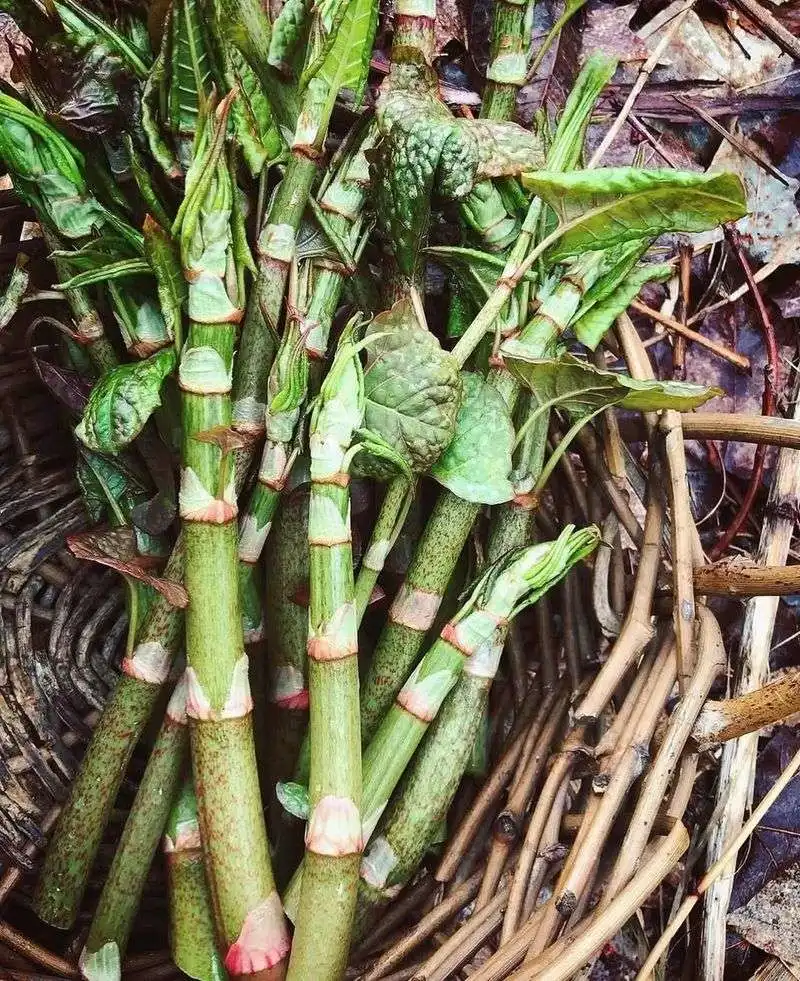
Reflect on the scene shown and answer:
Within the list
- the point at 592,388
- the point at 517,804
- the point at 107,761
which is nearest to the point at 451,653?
the point at 517,804

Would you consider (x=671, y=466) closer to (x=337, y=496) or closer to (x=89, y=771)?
(x=337, y=496)

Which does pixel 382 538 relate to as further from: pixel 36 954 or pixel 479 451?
pixel 36 954

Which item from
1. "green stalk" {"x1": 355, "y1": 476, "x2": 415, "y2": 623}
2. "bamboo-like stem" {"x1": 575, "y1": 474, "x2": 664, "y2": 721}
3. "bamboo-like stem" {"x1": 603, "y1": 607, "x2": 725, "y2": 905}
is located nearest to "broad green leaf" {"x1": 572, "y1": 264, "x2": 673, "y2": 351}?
"bamboo-like stem" {"x1": 575, "y1": 474, "x2": 664, "y2": 721}

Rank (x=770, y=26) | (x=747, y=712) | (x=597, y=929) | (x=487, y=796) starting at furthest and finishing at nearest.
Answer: (x=770, y=26), (x=487, y=796), (x=747, y=712), (x=597, y=929)

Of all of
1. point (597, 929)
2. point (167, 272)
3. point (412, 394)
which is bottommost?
point (597, 929)

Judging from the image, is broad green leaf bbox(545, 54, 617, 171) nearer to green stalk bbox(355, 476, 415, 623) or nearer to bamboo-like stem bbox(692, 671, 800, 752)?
green stalk bbox(355, 476, 415, 623)

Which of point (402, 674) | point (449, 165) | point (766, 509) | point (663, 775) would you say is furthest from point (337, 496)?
point (766, 509)

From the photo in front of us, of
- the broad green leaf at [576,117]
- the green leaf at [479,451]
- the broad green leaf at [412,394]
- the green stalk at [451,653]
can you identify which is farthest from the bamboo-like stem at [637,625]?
the broad green leaf at [576,117]
